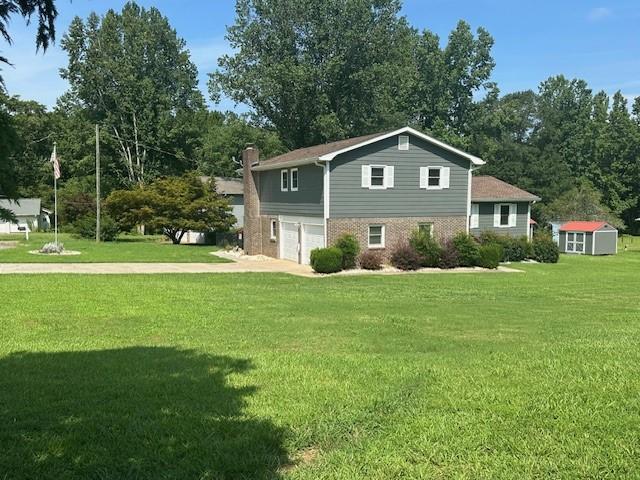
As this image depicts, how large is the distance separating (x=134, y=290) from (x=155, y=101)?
4659 centimetres

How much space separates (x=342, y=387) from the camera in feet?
19.2

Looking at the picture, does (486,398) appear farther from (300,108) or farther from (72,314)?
(300,108)

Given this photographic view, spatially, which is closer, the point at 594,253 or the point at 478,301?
the point at 478,301

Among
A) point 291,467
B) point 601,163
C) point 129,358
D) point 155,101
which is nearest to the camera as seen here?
point 291,467

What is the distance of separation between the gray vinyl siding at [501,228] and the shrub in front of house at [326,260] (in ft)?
41.6

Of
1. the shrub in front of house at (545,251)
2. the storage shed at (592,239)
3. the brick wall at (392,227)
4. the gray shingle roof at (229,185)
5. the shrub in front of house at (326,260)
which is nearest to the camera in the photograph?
the shrub in front of house at (326,260)

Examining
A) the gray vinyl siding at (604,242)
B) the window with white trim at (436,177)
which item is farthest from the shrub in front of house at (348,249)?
the gray vinyl siding at (604,242)

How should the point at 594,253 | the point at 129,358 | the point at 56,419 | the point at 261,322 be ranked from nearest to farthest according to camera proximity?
the point at 56,419, the point at 129,358, the point at 261,322, the point at 594,253

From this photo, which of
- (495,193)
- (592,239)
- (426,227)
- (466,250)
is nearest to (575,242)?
(592,239)

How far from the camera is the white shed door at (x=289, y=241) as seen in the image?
98.3 ft

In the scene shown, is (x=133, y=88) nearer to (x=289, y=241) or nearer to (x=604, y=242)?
(x=289, y=241)

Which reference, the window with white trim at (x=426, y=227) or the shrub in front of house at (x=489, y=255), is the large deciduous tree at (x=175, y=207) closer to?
the window with white trim at (x=426, y=227)

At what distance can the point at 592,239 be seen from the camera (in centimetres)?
3909

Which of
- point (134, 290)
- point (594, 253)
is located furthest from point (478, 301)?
point (594, 253)
